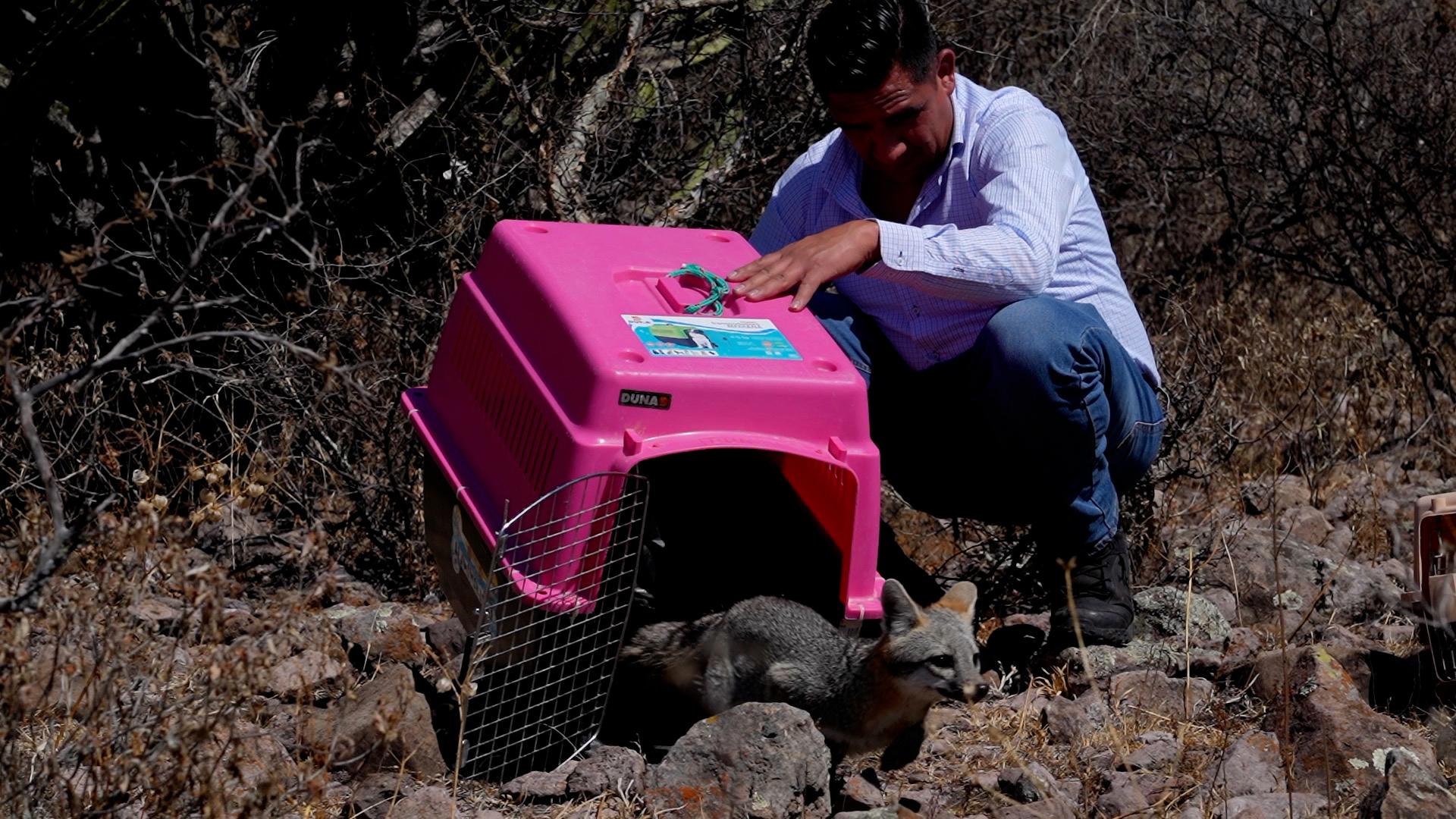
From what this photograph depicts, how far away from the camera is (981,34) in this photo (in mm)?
7059

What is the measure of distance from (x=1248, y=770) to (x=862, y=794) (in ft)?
2.70

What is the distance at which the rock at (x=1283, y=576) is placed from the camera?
4.39 metres

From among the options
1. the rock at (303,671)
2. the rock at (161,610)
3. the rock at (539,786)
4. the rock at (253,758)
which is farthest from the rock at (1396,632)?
the rock at (161,610)

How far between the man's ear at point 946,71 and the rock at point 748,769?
173 cm

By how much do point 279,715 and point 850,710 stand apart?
1.35 m

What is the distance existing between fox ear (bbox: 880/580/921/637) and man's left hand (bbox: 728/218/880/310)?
700mm

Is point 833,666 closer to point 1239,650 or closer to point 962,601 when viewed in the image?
point 962,601

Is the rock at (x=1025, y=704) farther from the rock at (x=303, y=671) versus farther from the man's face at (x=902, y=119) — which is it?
the rock at (x=303, y=671)

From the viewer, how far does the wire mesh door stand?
3244mm

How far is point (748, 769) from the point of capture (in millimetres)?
3111

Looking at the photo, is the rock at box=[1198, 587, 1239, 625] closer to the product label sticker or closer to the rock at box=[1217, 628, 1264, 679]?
the rock at box=[1217, 628, 1264, 679]

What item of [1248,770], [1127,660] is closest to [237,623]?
[1127,660]

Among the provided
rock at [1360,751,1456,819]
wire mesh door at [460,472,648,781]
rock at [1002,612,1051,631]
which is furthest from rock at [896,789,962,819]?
rock at [1002,612,1051,631]

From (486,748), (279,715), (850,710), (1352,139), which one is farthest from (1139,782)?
(1352,139)
